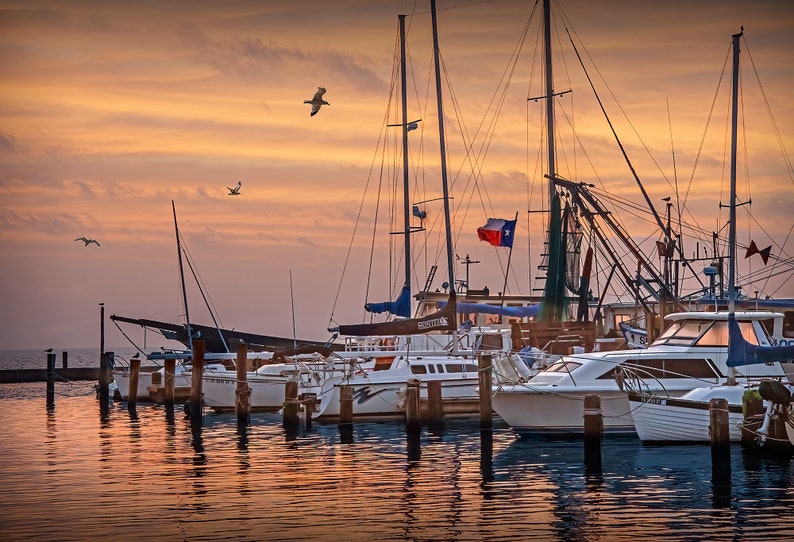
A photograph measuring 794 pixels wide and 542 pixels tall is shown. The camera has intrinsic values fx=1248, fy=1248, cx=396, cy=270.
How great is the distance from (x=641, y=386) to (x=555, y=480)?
26.4 ft

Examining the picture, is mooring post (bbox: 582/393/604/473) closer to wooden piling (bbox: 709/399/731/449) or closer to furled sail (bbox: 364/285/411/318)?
wooden piling (bbox: 709/399/731/449)

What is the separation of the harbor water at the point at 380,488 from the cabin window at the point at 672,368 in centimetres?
210

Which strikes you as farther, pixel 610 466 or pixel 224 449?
pixel 224 449

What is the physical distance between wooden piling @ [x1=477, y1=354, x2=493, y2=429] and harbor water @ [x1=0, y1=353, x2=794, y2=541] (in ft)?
1.85

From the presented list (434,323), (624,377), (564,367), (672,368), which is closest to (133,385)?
(434,323)

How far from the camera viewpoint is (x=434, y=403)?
40594 millimetres

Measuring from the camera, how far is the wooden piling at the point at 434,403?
40.6m

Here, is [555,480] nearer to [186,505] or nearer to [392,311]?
[186,505]

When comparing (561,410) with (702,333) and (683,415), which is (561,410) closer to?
(683,415)

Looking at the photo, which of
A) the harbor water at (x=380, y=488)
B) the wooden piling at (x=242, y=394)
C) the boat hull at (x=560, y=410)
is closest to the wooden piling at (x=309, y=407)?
the harbor water at (x=380, y=488)

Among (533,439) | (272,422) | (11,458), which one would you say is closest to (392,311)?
(272,422)

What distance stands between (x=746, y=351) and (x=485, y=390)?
25.0 ft

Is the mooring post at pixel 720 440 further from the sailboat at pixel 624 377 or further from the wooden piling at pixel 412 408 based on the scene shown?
the wooden piling at pixel 412 408

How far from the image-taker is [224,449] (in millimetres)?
36688
